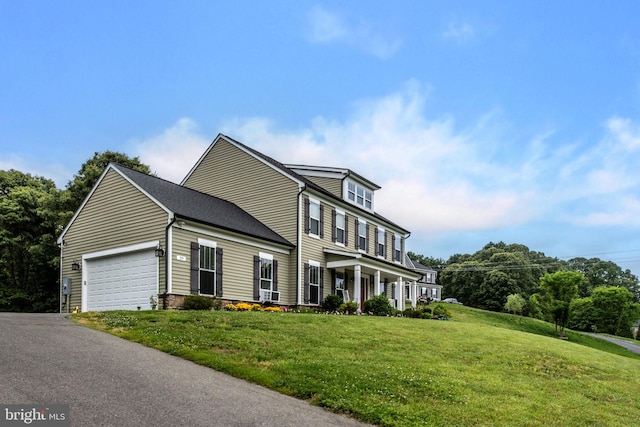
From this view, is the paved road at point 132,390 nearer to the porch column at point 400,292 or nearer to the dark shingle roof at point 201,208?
the dark shingle roof at point 201,208

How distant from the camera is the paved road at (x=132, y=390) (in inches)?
260

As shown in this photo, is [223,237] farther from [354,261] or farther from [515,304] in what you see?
[515,304]

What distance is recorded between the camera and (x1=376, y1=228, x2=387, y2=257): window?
102 ft

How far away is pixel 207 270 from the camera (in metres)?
19.0

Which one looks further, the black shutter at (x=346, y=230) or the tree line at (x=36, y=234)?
the tree line at (x=36, y=234)

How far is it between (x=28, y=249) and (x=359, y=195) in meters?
20.3

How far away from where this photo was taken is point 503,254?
8281 centimetres

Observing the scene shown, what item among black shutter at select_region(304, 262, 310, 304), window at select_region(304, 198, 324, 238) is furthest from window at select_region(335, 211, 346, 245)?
black shutter at select_region(304, 262, 310, 304)

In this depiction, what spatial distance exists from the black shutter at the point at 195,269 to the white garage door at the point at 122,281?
1.21 m

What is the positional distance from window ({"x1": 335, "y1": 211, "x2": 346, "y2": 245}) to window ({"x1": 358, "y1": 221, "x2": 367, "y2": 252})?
6.03ft

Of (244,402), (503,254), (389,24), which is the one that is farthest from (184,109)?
(503,254)

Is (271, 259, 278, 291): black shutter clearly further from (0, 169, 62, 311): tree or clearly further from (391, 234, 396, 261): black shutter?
(0, 169, 62, 311): tree

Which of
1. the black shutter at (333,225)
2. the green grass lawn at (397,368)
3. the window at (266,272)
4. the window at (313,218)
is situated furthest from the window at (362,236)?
the green grass lawn at (397,368)

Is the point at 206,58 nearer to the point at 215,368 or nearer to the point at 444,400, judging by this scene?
the point at 215,368
